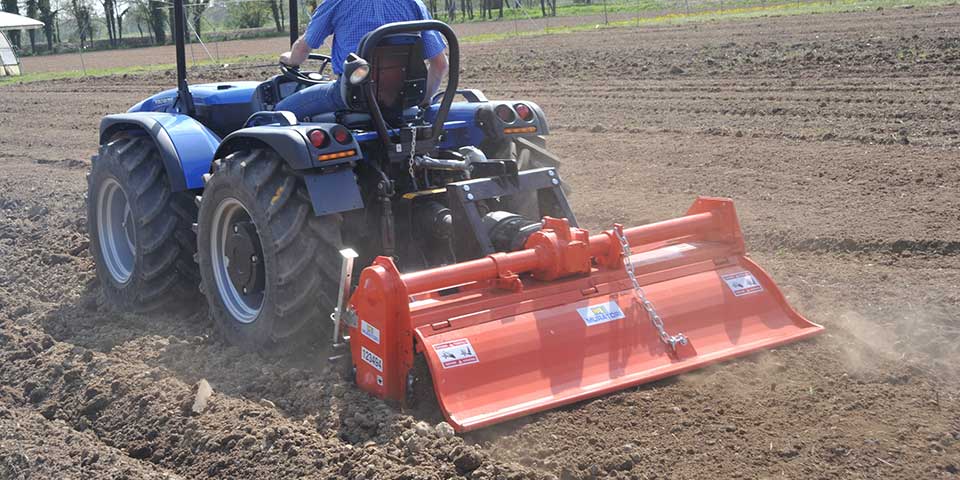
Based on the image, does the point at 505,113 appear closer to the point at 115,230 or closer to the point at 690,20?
the point at 115,230

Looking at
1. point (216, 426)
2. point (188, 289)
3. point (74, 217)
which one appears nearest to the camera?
point (216, 426)

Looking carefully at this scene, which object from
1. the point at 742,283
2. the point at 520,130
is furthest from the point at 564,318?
the point at 520,130

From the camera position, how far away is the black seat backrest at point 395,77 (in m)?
5.17

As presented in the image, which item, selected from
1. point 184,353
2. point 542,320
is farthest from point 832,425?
point 184,353

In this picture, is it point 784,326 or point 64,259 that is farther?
point 64,259

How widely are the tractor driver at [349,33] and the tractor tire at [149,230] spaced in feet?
3.58

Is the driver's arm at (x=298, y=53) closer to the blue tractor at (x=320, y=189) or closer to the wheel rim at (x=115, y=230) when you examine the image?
the blue tractor at (x=320, y=189)

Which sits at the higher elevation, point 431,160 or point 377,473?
point 431,160

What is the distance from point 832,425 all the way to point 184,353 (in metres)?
3.27

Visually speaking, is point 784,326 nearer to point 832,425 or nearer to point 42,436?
point 832,425

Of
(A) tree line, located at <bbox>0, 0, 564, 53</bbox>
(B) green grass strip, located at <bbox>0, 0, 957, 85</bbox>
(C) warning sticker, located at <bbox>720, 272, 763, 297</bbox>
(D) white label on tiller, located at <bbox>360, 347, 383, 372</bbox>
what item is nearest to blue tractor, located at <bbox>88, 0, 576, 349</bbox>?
(D) white label on tiller, located at <bbox>360, 347, 383, 372</bbox>

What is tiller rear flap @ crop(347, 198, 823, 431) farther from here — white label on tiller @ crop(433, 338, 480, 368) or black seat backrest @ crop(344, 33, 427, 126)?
black seat backrest @ crop(344, 33, 427, 126)

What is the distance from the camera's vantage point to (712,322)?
16.1ft

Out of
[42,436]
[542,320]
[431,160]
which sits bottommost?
[42,436]
